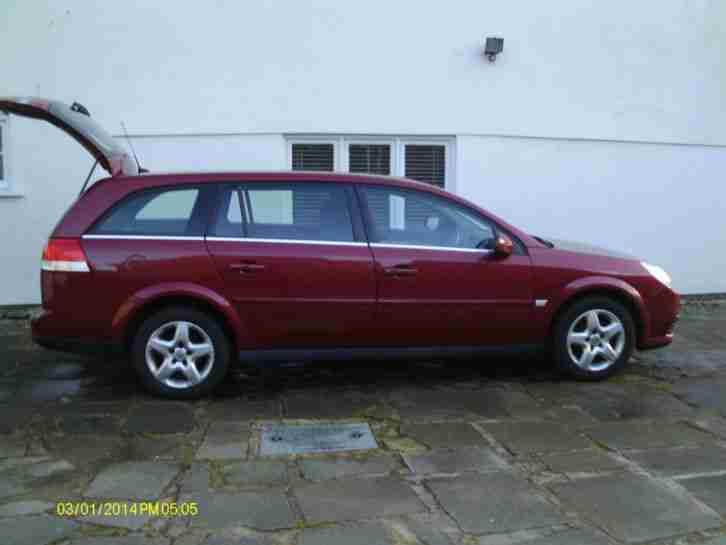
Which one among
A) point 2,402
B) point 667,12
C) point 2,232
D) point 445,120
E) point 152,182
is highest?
point 667,12

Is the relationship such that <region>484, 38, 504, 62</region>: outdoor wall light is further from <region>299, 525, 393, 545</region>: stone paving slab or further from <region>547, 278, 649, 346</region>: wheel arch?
<region>299, 525, 393, 545</region>: stone paving slab

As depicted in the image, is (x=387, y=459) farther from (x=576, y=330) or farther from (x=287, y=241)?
(x=576, y=330)

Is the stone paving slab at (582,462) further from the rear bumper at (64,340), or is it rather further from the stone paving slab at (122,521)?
the rear bumper at (64,340)

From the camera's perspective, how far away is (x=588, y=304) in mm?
5809

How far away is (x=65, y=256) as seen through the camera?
5.25 metres

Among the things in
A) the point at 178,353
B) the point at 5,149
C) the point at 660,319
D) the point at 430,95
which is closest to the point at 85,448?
the point at 178,353

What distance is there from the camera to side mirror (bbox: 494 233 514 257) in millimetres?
5570

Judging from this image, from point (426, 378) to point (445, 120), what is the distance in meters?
3.87

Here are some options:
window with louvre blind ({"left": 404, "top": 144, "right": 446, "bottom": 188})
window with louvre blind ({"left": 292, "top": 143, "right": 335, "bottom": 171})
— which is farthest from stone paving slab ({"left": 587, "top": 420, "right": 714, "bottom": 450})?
window with louvre blind ({"left": 292, "top": 143, "right": 335, "bottom": 171})

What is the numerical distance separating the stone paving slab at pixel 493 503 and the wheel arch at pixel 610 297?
79.4 inches

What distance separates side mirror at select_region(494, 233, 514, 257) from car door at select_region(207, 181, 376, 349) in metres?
0.96

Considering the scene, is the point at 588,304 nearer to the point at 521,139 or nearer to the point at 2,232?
the point at 521,139

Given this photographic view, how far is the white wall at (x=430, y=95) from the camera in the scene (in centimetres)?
830

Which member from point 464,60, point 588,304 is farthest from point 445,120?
point 588,304
